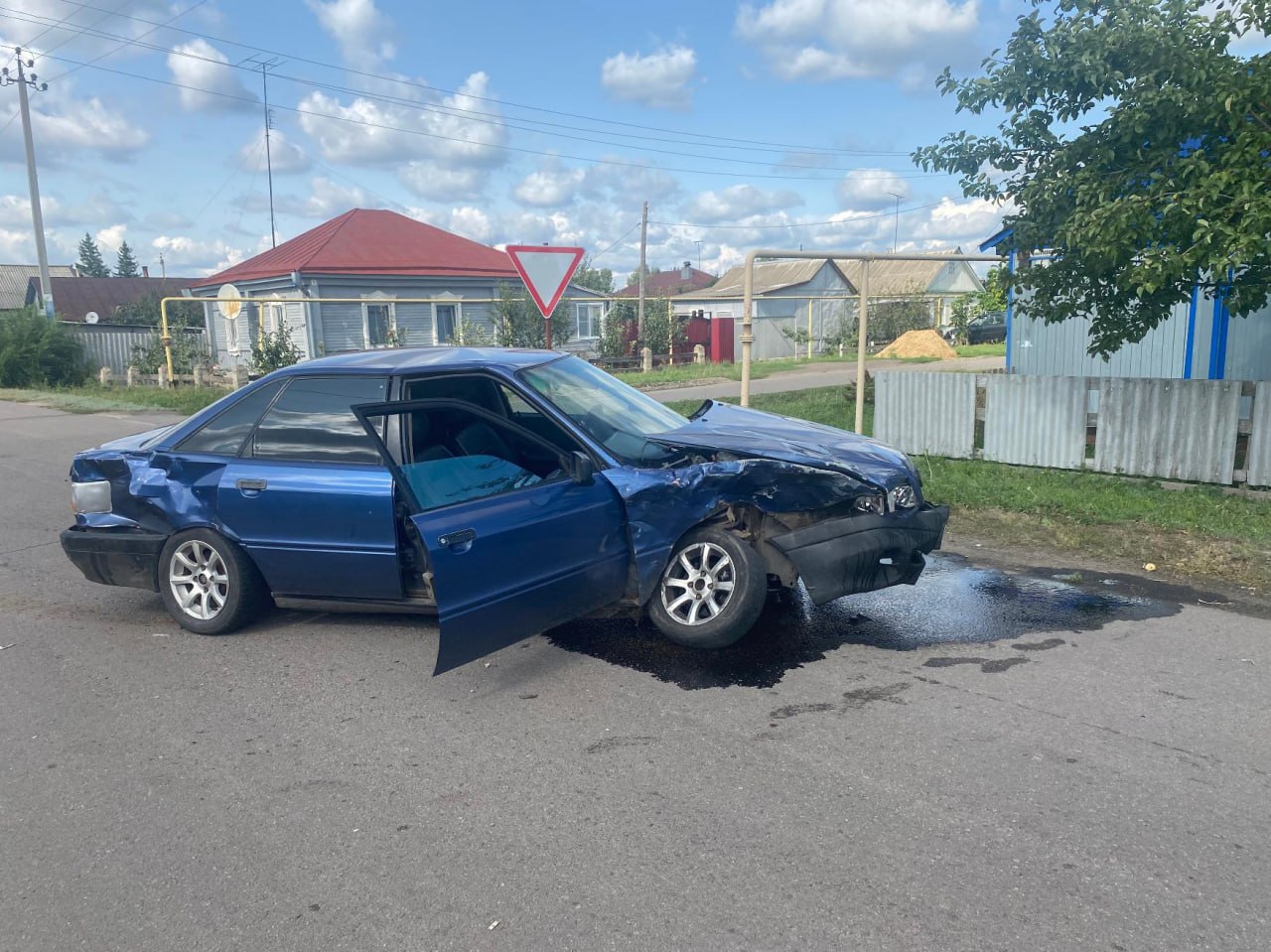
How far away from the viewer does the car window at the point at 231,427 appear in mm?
5641

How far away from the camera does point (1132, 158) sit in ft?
26.8

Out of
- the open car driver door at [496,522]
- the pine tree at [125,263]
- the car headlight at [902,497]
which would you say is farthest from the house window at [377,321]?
the pine tree at [125,263]

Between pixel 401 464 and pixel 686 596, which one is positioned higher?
pixel 401 464

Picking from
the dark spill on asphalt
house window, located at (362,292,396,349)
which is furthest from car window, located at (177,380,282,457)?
house window, located at (362,292,396,349)

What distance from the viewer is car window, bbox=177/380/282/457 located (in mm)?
5641

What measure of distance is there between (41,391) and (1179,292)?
79.2 feet

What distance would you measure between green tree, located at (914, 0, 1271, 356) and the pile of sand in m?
22.8

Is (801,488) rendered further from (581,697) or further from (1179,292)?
(1179,292)

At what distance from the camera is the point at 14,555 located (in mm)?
7707

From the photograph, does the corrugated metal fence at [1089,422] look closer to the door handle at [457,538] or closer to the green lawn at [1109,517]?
the green lawn at [1109,517]

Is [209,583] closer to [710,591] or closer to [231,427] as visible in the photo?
[231,427]

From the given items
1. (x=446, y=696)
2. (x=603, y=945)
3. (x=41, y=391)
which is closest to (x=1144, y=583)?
(x=446, y=696)

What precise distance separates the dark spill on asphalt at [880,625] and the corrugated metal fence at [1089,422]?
3249mm

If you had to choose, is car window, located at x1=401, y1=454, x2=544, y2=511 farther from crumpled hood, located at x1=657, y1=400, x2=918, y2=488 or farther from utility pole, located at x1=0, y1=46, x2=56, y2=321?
utility pole, located at x1=0, y1=46, x2=56, y2=321
